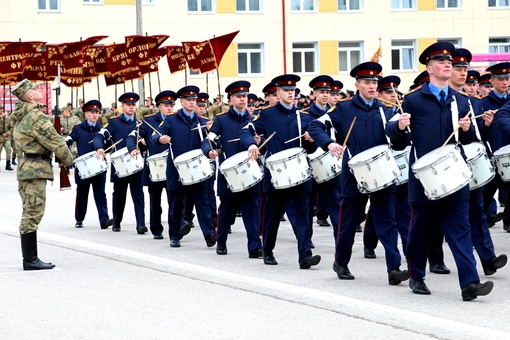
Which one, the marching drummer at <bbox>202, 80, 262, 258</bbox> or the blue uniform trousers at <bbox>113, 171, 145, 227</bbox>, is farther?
the blue uniform trousers at <bbox>113, 171, 145, 227</bbox>

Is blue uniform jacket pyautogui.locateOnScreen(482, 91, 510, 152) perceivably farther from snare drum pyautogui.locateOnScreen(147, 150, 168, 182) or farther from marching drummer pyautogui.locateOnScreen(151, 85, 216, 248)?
snare drum pyautogui.locateOnScreen(147, 150, 168, 182)

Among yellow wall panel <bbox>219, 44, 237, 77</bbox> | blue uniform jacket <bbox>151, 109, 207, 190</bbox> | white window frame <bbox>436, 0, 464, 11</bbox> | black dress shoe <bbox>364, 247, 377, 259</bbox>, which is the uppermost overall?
white window frame <bbox>436, 0, 464, 11</bbox>

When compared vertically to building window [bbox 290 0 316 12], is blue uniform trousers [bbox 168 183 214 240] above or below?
below

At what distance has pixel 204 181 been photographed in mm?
13320

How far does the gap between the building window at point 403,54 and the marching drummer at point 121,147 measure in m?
32.5

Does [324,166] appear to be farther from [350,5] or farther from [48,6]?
[350,5]

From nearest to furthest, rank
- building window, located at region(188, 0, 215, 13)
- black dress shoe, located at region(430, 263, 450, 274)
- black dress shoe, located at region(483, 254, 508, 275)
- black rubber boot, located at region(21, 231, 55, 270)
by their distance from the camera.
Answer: black dress shoe, located at region(483, 254, 508, 275), black dress shoe, located at region(430, 263, 450, 274), black rubber boot, located at region(21, 231, 55, 270), building window, located at region(188, 0, 215, 13)

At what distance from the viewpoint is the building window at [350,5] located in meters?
46.9

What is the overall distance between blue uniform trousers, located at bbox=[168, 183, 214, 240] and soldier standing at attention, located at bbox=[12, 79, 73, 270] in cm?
233

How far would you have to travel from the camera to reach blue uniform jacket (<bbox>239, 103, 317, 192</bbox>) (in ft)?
37.3

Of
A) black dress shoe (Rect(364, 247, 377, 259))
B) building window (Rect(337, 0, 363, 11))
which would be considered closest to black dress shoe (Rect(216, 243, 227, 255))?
black dress shoe (Rect(364, 247, 377, 259))

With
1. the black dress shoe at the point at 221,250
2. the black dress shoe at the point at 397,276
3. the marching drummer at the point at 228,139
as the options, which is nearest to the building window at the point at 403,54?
the marching drummer at the point at 228,139

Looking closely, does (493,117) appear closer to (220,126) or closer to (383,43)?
(220,126)

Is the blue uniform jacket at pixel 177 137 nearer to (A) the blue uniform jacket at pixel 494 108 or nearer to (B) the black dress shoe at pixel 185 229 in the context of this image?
(B) the black dress shoe at pixel 185 229
